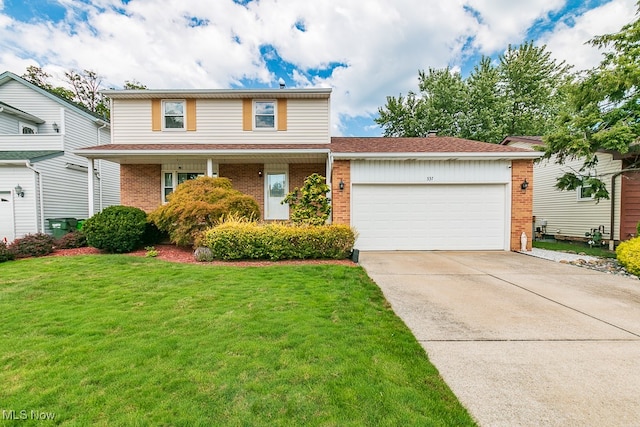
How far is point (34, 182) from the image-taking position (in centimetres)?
1071

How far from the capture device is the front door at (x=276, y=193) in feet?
37.7

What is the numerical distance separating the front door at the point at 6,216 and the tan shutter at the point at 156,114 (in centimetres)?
586

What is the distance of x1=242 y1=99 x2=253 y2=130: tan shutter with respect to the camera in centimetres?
1105

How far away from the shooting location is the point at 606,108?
27.4 ft

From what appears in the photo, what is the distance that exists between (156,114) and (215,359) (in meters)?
11.3

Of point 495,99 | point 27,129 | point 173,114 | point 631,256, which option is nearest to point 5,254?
point 173,114

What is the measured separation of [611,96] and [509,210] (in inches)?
162

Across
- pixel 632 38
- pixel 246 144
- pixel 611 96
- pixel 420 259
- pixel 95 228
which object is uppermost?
pixel 632 38

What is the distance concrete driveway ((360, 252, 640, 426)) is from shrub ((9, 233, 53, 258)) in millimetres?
9313

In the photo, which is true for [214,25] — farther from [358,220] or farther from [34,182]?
[358,220]

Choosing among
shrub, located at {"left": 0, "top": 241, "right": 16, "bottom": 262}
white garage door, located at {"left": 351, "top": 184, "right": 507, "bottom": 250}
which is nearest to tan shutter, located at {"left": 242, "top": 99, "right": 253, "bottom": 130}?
white garage door, located at {"left": 351, "top": 184, "right": 507, "bottom": 250}

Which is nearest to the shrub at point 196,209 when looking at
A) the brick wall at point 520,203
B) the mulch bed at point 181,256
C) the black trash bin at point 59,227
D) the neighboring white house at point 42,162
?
the mulch bed at point 181,256

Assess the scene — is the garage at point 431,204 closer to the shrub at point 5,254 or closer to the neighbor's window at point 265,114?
the neighbor's window at point 265,114

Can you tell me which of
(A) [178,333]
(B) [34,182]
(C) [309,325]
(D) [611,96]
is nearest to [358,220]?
(C) [309,325]
